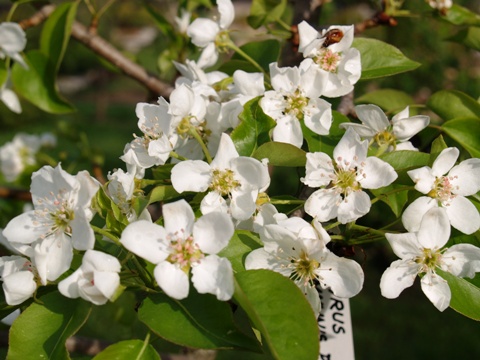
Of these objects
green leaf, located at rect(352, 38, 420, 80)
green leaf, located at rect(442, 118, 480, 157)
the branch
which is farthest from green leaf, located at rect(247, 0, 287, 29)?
green leaf, located at rect(442, 118, 480, 157)

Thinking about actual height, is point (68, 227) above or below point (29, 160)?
above

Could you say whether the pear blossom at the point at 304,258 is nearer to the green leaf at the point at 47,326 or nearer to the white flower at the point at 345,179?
the white flower at the point at 345,179

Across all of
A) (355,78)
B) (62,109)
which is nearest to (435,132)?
(355,78)

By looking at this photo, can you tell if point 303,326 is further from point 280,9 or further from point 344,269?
point 280,9

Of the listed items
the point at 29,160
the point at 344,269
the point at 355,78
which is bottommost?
the point at 29,160

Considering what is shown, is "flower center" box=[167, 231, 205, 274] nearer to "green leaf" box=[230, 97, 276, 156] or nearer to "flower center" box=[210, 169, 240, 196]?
"flower center" box=[210, 169, 240, 196]

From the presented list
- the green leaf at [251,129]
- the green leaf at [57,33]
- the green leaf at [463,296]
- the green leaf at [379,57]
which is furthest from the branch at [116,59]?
the green leaf at [463,296]
